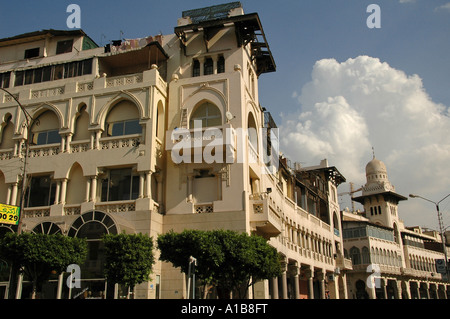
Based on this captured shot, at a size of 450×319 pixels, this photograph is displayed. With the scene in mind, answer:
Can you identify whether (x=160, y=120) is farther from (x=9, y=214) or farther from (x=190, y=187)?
(x=9, y=214)

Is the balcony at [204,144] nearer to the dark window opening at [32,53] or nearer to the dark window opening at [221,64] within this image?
the dark window opening at [221,64]

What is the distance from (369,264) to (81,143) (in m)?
54.9

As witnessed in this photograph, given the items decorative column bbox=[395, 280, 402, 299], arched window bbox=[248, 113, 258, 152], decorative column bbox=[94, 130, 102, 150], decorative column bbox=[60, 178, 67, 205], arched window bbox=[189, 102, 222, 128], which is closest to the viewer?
decorative column bbox=[60, 178, 67, 205]

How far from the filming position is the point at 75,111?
3281cm

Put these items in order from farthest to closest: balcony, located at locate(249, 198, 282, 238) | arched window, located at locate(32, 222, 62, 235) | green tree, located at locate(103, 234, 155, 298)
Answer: balcony, located at locate(249, 198, 282, 238) → arched window, located at locate(32, 222, 62, 235) → green tree, located at locate(103, 234, 155, 298)

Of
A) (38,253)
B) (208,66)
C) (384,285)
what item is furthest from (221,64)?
(384,285)

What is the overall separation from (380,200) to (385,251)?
643 inches

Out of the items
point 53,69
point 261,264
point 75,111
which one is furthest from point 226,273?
point 53,69

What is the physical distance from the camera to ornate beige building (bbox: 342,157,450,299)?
73562mm

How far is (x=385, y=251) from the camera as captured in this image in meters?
78.1

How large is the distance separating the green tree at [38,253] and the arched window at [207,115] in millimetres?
12290

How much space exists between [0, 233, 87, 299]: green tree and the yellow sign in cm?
71

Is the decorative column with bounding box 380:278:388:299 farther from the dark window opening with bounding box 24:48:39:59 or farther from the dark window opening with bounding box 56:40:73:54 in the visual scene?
the dark window opening with bounding box 24:48:39:59

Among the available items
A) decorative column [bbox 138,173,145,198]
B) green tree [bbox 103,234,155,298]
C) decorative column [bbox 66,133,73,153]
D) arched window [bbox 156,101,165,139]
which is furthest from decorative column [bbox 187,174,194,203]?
decorative column [bbox 66,133,73,153]
